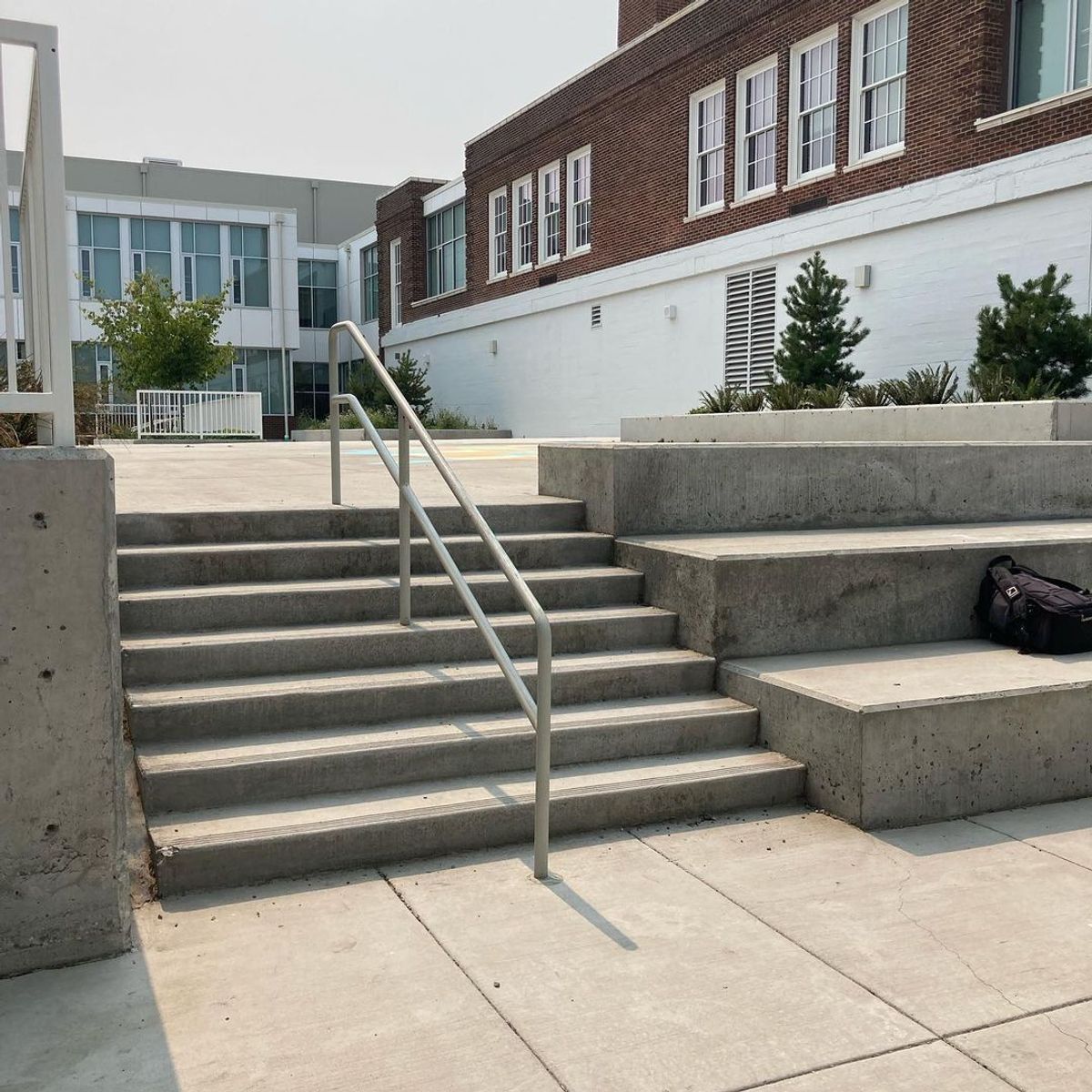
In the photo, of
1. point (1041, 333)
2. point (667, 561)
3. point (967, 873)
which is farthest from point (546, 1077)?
point (1041, 333)

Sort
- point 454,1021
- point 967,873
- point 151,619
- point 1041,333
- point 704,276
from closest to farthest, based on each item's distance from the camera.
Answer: point 454,1021 < point 967,873 < point 151,619 < point 1041,333 < point 704,276

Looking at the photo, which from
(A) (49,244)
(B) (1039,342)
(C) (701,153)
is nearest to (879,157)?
(C) (701,153)

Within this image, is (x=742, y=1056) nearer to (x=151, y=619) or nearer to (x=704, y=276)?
(x=151, y=619)

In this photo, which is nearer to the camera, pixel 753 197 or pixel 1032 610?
pixel 1032 610

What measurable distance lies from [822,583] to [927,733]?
3.95 feet

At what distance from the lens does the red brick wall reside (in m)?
15.3

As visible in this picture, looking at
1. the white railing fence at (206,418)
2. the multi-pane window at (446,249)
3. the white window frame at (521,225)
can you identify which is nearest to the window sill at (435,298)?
the multi-pane window at (446,249)

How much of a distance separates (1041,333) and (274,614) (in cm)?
994

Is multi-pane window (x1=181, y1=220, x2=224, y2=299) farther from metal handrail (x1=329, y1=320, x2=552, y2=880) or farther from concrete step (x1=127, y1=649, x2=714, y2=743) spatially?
concrete step (x1=127, y1=649, x2=714, y2=743)

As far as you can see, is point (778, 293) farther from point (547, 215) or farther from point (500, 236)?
point (500, 236)

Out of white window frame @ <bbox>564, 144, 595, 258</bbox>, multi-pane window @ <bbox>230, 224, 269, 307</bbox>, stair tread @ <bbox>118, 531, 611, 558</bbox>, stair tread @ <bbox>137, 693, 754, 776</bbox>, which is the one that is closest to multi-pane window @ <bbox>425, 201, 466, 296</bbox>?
white window frame @ <bbox>564, 144, 595, 258</bbox>

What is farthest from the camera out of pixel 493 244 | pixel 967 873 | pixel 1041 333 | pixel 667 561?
pixel 493 244

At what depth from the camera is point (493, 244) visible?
99.9 feet

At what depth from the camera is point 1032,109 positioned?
1440cm
